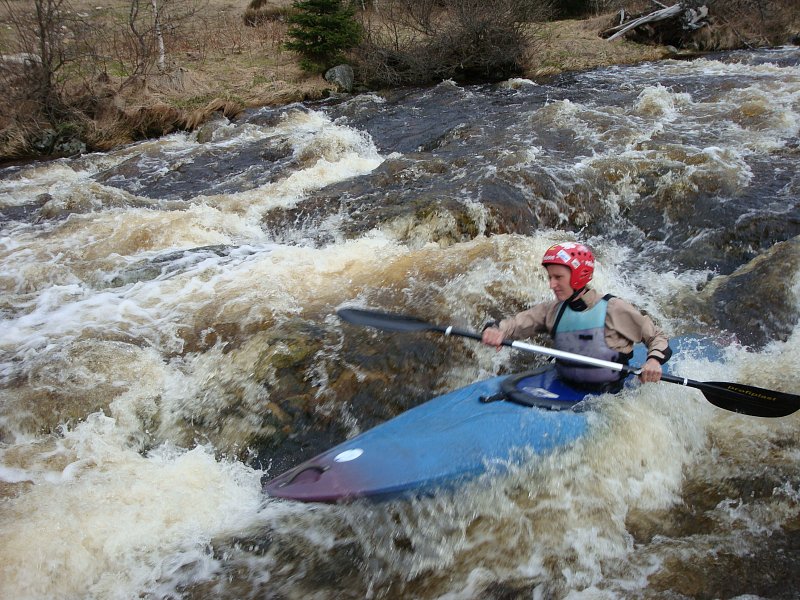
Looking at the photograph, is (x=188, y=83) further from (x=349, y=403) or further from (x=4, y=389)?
(x=349, y=403)

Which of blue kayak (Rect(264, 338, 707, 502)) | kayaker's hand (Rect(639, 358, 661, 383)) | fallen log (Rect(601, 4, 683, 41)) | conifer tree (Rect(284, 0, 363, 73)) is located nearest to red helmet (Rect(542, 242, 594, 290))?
kayaker's hand (Rect(639, 358, 661, 383))

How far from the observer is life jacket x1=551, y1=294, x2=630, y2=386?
3.14 metres

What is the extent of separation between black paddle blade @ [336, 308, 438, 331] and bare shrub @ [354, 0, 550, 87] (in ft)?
33.8

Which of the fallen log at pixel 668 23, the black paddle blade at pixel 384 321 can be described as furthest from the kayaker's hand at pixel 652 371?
the fallen log at pixel 668 23

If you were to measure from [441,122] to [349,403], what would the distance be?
22.9ft

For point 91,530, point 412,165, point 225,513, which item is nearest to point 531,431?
point 225,513

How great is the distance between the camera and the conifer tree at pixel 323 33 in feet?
41.4

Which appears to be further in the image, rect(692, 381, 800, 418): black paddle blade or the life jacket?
the life jacket

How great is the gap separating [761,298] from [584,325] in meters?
2.07

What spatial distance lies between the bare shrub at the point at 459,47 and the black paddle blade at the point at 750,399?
11.3m

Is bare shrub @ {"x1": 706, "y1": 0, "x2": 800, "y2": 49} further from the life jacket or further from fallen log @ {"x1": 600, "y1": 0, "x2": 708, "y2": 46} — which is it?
the life jacket

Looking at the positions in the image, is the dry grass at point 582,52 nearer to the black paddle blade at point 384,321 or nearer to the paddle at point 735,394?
the black paddle blade at point 384,321

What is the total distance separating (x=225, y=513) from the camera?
289 centimetres

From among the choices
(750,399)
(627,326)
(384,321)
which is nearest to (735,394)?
(750,399)
